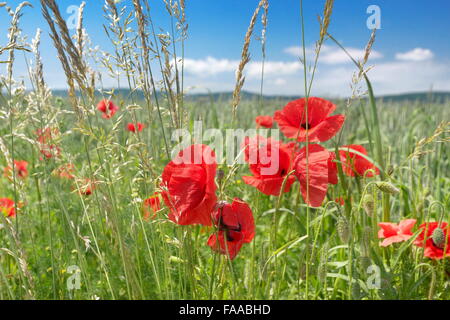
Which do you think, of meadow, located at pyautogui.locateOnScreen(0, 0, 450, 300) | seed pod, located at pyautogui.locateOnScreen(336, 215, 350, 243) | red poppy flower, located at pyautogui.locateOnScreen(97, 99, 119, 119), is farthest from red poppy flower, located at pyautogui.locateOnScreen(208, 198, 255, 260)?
red poppy flower, located at pyautogui.locateOnScreen(97, 99, 119, 119)

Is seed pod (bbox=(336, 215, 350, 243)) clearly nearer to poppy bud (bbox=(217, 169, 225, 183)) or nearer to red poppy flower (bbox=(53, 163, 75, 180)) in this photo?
poppy bud (bbox=(217, 169, 225, 183))

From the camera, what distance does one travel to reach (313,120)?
106 cm

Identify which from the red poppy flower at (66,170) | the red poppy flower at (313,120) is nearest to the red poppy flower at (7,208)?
the red poppy flower at (66,170)

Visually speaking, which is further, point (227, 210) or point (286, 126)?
point (286, 126)

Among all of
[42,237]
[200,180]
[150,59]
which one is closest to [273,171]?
[200,180]

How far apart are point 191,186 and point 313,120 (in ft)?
1.59

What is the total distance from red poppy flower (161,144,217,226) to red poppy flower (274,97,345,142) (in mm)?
316

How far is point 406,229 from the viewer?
105 cm

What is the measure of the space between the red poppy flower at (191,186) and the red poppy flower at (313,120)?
1.04 feet

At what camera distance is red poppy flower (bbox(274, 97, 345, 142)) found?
38.3 inches

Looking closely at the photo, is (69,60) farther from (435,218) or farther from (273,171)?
(435,218)

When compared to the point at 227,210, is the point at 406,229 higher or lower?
lower

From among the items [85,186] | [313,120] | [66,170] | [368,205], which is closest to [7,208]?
[66,170]
